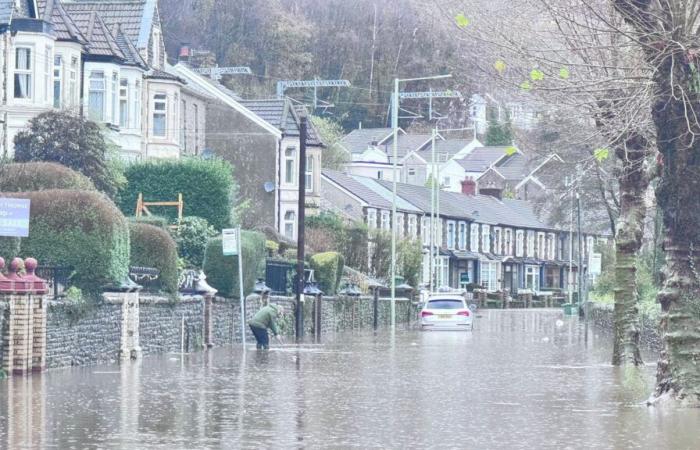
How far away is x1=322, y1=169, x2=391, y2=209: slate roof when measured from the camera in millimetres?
89875

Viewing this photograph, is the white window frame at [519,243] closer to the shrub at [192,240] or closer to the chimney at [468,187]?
the chimney at [468,187]

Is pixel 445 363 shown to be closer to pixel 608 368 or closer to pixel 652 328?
pixel 608 368

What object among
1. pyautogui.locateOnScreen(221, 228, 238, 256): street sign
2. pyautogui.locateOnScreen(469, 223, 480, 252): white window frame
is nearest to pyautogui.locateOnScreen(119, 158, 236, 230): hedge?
pyautogui.locateOnScreen(221, 228, 238, 256): street sign

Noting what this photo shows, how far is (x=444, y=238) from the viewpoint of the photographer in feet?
342

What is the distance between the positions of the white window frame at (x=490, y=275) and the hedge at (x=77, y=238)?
82.3m

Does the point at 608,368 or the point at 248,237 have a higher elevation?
the point at 248,237

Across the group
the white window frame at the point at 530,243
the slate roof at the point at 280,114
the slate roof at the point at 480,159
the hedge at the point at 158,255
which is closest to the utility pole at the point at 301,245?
the hedge at the point at 158,255

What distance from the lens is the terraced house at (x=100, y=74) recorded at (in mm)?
42906

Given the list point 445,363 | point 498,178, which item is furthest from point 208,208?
point 498,178

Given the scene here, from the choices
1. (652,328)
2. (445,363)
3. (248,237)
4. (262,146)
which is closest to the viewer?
(445,363)

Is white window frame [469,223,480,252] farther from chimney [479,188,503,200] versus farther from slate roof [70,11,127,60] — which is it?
slate roof [70,11,127,60]

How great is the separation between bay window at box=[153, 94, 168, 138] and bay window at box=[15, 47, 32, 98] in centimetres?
1201

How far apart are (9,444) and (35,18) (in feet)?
97.4

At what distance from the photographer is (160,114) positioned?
55.6 m
